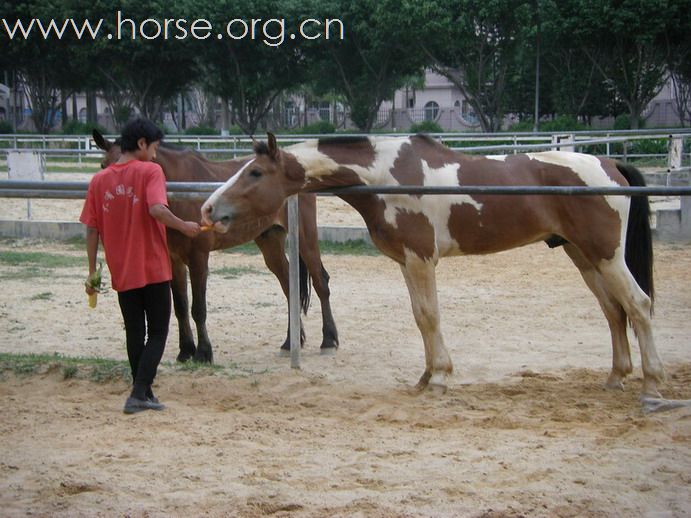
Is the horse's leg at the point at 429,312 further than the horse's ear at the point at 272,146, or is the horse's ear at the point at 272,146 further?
the horse's leg at the point at 429,312

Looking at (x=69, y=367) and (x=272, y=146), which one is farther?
(x=69, y=367)

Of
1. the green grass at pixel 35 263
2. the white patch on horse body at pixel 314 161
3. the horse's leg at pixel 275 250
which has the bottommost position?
the green grass at pixel 35 263

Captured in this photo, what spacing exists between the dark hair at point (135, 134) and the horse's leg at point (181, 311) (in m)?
2.11

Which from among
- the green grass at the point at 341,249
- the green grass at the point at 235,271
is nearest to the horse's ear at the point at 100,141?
the green grass at the point at 235,271

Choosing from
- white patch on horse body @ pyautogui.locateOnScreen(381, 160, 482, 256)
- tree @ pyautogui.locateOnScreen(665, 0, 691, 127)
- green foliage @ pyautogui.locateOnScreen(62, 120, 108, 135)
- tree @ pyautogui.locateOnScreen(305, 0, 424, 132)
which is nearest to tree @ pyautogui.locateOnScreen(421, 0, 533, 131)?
tree @ pyautogui.locateOnScreen(305, 0, 424, 132)

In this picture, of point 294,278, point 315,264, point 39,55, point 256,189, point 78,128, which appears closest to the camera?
point 256,189

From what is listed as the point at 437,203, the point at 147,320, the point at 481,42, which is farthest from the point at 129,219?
the point at 481,42

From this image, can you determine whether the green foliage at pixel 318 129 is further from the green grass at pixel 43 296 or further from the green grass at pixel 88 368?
the green grass at pixel 88 368

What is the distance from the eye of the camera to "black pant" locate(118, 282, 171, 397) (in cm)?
514

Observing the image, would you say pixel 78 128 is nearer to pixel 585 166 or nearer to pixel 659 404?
pixel 585 166

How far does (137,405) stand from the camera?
5.24 meters

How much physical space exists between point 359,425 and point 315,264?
305 cm

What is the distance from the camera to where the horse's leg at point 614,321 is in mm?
6016

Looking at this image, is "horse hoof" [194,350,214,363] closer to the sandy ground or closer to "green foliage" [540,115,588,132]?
the sandy ground
